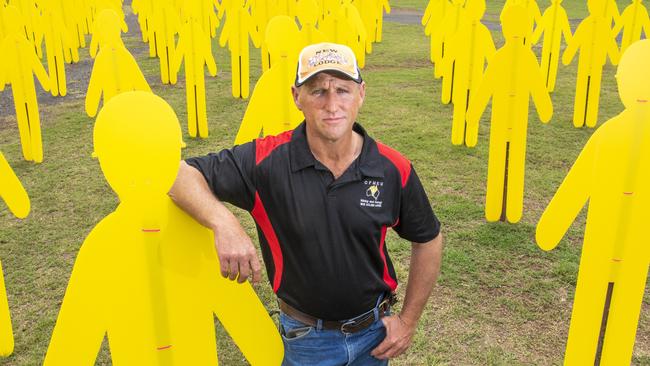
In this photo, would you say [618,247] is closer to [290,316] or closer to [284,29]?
[290,316]

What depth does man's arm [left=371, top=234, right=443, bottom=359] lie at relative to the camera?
7.23ft

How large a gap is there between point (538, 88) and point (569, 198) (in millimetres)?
2116

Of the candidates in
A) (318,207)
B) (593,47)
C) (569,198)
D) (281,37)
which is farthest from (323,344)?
(593,47)

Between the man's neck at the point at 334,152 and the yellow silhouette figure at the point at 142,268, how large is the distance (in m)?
0.45

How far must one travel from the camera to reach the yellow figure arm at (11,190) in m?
3.18

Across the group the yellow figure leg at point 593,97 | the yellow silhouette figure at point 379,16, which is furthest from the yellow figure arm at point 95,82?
the yellow silhouette figure at point 379,16

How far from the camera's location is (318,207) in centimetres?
200

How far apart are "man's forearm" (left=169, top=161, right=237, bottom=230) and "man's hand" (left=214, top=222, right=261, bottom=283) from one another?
0.04 meters

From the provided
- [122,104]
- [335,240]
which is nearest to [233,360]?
[335,240]

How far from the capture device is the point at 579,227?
16.4ft

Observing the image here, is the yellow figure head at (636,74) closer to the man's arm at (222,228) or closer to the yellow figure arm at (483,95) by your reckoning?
the man's arm at (222,228)

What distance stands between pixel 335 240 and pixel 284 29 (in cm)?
244

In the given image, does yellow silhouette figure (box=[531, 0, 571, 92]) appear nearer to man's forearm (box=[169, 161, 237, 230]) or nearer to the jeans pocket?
the jeans pocket

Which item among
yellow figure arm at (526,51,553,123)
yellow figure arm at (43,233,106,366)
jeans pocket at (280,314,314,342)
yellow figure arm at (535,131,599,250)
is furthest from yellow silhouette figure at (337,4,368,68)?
yellow figure arm at (43,233,106,366)
